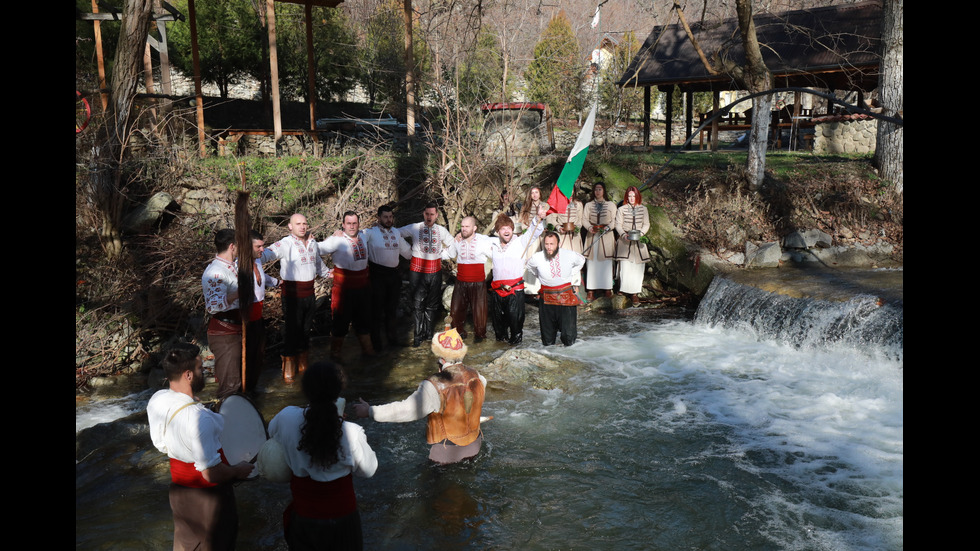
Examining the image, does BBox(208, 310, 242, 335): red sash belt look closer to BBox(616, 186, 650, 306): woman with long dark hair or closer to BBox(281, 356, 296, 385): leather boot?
BBox(281, 356, 296, 385): leather boot

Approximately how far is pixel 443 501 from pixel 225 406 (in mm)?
2046

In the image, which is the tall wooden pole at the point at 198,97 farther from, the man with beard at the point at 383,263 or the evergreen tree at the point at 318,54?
the evergreen tree at the point at 318,54

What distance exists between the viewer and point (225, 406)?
341 cm

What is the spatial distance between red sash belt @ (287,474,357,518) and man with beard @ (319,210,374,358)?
15.6ft

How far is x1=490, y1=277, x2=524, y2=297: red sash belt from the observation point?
27.5ft

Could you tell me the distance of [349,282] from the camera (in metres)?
7.92

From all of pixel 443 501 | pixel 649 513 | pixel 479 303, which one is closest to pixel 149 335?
pixel 479 303

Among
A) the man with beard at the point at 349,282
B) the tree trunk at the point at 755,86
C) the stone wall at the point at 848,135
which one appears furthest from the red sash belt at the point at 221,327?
the stone wall at the point at 848,135

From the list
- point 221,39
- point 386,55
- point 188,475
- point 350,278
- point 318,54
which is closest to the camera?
point 188,475

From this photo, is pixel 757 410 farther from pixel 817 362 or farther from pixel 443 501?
pixel 443 501

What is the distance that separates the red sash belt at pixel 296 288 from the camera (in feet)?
24.0

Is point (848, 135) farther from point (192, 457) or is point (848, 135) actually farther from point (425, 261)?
point (192, 457)

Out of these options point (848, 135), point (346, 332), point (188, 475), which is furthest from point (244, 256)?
point (848, 135)

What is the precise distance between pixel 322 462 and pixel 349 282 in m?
4.92
